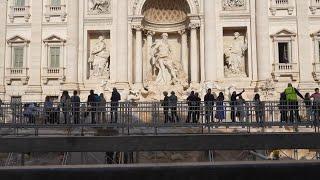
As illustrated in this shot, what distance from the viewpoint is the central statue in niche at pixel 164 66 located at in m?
33.8

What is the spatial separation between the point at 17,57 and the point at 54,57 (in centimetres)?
294

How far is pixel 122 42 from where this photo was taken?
3406 centimetres

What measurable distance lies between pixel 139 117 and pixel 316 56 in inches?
786

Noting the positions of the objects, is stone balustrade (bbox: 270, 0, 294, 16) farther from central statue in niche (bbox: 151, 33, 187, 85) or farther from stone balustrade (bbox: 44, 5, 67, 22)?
stone balustrade (bbox: 44, 5, 67, 22)

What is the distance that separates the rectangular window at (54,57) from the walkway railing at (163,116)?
17.1 meters

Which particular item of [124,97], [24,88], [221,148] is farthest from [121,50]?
[221,148]

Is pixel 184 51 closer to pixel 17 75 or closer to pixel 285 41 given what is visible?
→ pixel 285 41

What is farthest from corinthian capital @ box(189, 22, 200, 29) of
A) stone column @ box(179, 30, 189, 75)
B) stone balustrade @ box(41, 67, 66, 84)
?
stone balustrade @ box(41, 67, 66, 84)

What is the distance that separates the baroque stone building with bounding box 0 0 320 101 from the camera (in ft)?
111

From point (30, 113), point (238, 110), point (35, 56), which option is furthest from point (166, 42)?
point (30, 113)

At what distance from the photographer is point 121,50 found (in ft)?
112

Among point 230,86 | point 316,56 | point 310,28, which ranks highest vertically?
point 310,28

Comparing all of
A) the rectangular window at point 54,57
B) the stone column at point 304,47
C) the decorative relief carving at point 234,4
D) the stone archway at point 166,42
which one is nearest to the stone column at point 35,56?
the rectangular window at point 54,57

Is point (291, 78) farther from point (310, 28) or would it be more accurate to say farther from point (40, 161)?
point (40, 161)
